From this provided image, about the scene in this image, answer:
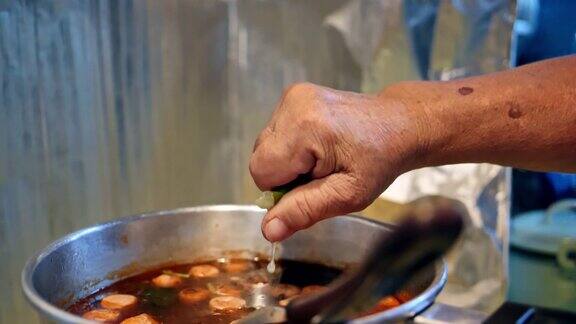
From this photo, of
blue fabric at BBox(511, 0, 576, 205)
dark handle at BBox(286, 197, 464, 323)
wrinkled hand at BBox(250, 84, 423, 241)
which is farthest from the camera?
blue fabric at BBox(511, 0, 576, 205)

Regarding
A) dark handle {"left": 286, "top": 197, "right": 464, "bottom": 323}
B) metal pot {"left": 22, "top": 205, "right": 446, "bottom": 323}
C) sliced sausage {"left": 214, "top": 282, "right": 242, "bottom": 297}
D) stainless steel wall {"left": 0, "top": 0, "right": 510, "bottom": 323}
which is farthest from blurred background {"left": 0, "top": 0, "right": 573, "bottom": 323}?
dark handle {"left": 286, "top": 197, "right": 464, "bottom": 323}

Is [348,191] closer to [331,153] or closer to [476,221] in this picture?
[331,153]

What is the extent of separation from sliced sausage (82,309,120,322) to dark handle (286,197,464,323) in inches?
11.4

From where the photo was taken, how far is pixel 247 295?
32.8 inches

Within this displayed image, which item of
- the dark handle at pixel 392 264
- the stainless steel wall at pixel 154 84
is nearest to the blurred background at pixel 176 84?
the stainless steel wall at pixel 154 84

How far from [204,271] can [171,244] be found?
0.06m

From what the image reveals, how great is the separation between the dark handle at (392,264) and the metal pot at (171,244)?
16cm

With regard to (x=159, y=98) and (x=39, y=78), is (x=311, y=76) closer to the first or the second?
(x=159, y=98)

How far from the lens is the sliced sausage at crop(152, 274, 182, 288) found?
0.85 metres

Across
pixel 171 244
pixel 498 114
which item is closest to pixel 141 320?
pixel 171 244

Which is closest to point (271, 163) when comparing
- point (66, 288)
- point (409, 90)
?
point (409, 90)

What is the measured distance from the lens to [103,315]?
0.76 meters

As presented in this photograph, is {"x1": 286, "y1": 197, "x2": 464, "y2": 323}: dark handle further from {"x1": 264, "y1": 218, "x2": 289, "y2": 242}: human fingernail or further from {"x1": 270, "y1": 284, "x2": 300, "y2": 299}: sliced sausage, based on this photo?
{"x1": 270, "y1": 284, "x2": 300, "y2": 299}: sliced sausage

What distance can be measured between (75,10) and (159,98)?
0.24 m
